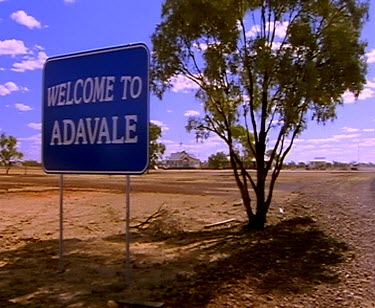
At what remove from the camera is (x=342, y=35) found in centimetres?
1297

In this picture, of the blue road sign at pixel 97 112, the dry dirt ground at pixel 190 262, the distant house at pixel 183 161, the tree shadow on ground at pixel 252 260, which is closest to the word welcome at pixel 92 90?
the blue road sign at pixel 97 112

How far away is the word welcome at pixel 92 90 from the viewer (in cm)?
722

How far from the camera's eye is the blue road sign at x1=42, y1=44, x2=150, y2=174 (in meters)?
7.11

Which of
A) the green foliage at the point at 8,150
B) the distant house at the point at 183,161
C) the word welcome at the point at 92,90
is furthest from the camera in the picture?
the distant house at the point at 183,161

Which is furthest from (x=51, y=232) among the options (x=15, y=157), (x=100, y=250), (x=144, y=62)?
(x=15, y=157)

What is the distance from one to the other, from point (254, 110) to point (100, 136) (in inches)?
290

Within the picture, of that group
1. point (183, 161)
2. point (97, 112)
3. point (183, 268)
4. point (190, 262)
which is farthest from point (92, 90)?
point (183, 161)

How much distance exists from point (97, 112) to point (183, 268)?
9.99 feet

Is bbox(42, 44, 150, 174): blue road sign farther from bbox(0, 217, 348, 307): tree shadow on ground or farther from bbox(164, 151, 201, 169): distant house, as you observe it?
bbox(164, 151, 201, 169): distant house

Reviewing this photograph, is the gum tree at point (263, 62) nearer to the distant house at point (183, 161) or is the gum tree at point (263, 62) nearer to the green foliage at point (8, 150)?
the green foliage at point (8, 150)

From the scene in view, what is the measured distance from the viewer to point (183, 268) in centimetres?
905

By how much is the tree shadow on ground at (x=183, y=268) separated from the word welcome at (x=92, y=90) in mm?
2512

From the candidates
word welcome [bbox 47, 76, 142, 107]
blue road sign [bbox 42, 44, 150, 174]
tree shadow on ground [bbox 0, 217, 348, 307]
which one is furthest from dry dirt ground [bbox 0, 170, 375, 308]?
word welcome [bbox 47, 76, 142, 107]

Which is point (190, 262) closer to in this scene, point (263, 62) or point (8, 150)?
point (263, 62)
